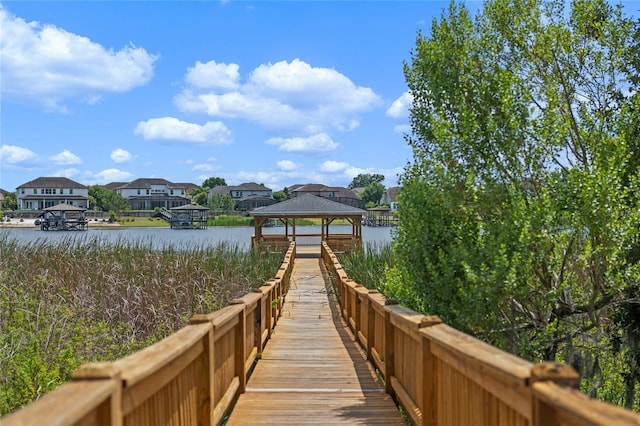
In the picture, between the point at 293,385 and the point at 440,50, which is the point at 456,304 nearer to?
the point at 293,385

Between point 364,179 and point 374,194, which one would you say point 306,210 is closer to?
point 374,194

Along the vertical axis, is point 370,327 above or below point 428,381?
below

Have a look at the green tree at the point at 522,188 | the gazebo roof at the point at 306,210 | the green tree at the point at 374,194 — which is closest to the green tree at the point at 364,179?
the green tree at the point at 374,194

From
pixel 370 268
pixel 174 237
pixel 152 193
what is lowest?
pixel 174 237

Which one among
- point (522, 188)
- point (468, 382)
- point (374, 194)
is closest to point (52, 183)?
point (374, 194)

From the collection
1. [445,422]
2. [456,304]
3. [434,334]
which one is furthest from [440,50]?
[445,422]

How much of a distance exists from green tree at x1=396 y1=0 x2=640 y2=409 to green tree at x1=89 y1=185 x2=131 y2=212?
9065cm

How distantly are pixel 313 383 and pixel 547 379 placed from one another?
432 centimetres

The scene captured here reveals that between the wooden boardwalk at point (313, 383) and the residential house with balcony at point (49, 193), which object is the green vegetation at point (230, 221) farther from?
the wooden boardwalk at point (313, 383)

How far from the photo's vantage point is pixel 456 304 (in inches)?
221

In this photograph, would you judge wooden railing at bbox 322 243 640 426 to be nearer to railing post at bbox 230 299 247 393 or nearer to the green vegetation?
railing post at bbox 230 299 247 393

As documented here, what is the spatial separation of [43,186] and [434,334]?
338 ft

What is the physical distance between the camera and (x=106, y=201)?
93.0 metres

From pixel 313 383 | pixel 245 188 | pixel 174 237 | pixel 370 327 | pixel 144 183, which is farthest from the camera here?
pixel 144 183
